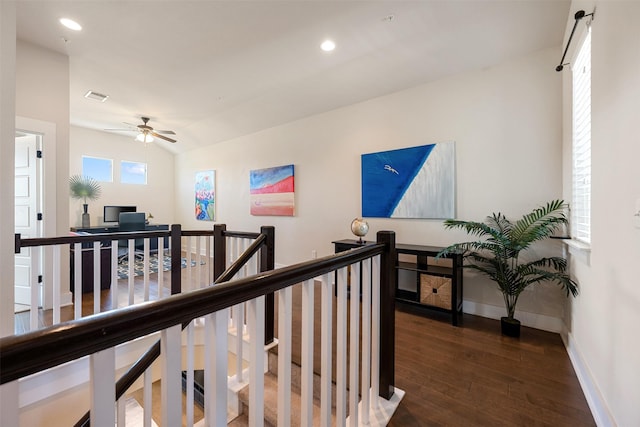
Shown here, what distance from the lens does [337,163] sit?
4.18 m

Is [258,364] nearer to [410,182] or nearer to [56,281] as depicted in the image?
[56,281]

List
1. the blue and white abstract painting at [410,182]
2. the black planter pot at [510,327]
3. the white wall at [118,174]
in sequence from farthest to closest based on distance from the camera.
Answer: the white wall at [118,174] < the blue and white abstract painting at [410,182] < the black planter pot at [510,327]

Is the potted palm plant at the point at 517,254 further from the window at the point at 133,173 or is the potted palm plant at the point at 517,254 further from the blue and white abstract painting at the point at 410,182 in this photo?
the window at the point at 133,173

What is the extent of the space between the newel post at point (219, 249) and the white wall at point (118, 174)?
533cm

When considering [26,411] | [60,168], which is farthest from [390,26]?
[26,411]

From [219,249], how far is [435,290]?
2.35 metres

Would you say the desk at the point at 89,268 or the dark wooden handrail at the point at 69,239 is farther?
the desk at the point at 89,268

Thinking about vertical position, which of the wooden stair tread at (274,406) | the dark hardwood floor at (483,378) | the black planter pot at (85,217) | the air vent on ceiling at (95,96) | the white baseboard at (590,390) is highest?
the air vent on ceiling at (95,96)

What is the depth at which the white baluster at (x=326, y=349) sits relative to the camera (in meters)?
1.22

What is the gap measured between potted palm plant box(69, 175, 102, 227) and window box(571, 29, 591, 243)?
810cm

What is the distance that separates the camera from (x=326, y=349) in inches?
49.7

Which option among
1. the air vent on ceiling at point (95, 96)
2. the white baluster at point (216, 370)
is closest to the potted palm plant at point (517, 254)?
the white baluster at point (216, 370)

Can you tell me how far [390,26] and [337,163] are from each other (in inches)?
76.4

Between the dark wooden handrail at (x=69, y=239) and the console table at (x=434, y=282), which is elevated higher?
the dark wooden handrail at (x=69, y=239)
